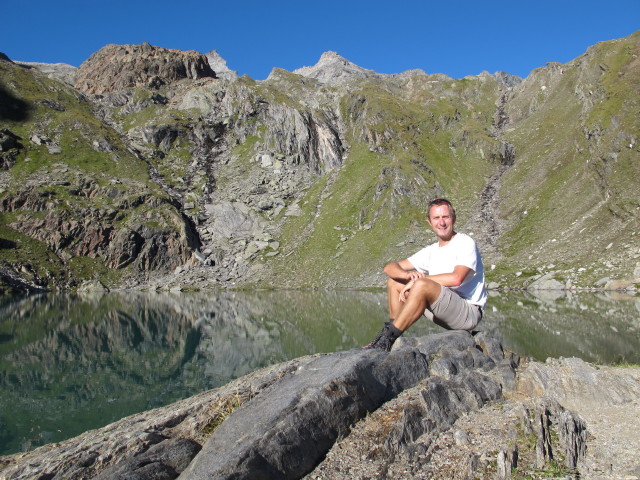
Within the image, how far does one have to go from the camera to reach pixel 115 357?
26.9m

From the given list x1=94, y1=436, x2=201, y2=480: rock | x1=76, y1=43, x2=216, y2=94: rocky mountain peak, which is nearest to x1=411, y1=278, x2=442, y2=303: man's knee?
x1=94, y1=436, x2=201, y2=480: rock

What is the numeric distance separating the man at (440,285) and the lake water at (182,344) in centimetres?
813

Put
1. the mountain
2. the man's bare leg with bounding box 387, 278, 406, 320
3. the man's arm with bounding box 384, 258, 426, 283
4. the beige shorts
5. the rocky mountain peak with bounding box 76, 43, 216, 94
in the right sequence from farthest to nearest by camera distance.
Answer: the rocky mountain peak with bounding box 76, 43, 216, 94 < the mountain < the man's bare leg with bounding box 387, 278, 406, 320 < the beige shorts < the man's arm with bounding box 384, 258, 426, 283

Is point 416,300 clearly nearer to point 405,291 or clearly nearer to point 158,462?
point 405,291

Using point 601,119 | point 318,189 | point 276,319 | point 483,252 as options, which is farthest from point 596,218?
point 318,189

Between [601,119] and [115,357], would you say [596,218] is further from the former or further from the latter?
[115,357]

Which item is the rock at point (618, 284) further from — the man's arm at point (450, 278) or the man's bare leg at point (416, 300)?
the man's bare leg at point (416, 300)

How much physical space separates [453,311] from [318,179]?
9950cm

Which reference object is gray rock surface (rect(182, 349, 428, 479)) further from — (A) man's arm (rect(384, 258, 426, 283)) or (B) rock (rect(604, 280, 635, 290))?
(B) rock (rect(604, 280, 635, 290))

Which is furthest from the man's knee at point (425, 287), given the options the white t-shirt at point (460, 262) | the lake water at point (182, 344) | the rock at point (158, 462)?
the lake water at point (182, 344)

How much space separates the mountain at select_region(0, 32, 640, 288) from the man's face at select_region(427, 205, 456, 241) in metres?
47.2

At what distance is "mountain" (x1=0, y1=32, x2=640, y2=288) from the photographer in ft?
223

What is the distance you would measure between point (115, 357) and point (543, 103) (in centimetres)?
11795

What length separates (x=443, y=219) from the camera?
9883 millimetres
